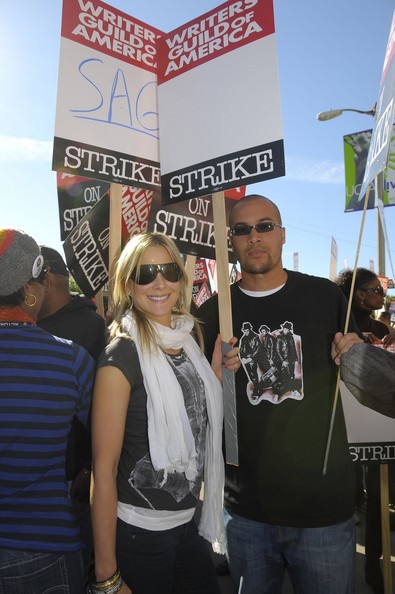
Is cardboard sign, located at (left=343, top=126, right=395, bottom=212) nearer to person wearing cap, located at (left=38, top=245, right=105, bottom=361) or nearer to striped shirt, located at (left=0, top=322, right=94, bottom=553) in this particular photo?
person wearing cap, located at (left=38, top=245, right=105, bottom=361)

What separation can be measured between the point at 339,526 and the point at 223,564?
1.90 meters

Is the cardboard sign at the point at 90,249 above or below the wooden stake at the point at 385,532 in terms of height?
above

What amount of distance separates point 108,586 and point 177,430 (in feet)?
1.77

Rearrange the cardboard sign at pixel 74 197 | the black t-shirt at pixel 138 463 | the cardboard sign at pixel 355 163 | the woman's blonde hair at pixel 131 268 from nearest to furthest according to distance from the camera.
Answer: the black t-shirt at pixel 138 463, the woman's blonde hair at pixel 131 268, the cardboard sign at pixel 74 197, the cardboard sign at pixel 355 163

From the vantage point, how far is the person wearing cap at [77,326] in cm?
A: 198

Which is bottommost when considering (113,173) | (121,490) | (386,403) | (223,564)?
(223,564)

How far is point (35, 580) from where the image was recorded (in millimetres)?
1307

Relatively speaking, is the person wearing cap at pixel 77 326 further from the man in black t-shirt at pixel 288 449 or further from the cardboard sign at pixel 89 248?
the man in black t-shirt at pixel 288 449

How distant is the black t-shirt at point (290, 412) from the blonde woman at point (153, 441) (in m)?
0.14

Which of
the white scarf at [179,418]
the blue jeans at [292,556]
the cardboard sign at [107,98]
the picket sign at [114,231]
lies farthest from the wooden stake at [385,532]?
the cardboard sign at [107,98]

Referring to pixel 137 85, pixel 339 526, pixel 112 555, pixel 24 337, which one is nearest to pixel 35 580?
pixel 112 555

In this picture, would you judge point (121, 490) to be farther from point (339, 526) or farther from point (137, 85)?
point (137, 85)

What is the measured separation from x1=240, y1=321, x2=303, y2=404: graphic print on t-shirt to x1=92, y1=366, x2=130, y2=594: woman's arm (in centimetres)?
68

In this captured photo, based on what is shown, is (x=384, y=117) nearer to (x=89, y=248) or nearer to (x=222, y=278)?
(x=222, y=278)
